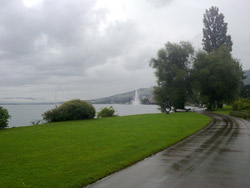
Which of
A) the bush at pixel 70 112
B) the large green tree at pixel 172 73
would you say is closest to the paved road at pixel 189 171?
the bush at pixel 70 112

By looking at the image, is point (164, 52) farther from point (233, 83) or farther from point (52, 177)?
point (52, 177)

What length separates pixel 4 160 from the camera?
8.81 m

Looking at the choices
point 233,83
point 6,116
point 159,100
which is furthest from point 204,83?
point 6,116

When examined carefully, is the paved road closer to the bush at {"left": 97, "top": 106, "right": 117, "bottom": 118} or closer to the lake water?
the lake water

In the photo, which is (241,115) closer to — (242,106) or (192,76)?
(242,106)

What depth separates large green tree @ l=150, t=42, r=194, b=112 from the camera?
4684cm

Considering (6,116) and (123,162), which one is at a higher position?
(6,116)

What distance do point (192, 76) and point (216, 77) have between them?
200 inches

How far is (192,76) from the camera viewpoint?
48.9 m

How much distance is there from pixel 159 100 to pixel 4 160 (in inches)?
1622

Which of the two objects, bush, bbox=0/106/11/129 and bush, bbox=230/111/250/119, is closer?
bush, bbox=0/106/11/129

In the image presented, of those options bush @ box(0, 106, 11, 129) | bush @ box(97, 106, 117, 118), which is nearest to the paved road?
bush @ box(0, 106, 11, 129)

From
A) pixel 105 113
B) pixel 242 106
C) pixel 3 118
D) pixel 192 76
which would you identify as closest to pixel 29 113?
pixel 105 113

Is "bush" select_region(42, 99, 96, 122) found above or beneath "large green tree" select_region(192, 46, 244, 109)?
beneath
